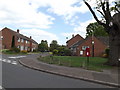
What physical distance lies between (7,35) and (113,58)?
149 feet

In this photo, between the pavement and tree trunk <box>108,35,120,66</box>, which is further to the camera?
tree trunk <box>108,35,120,66</box>

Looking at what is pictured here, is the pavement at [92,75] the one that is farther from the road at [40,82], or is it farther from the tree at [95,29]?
the tree at [95,29]

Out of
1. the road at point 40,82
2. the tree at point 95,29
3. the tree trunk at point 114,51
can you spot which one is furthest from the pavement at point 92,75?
the tree at point 95,29

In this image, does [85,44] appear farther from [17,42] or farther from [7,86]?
[7,86]

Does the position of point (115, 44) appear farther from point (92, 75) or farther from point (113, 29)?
point (92, 75)

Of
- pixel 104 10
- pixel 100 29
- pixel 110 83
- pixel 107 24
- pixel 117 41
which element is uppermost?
pixel 100 29

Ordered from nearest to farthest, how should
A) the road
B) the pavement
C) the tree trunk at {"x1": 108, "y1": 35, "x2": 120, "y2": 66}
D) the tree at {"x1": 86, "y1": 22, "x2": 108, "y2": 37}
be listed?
the road, the pavement, the tree trunk at {"x1": 108, "y1": 35, "x2": 120, "y2": 66}, the tree at {"x1": 86, "y1": 22, "x2": 108, "y2": 37}

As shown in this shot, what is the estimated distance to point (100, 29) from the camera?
67.5 meters

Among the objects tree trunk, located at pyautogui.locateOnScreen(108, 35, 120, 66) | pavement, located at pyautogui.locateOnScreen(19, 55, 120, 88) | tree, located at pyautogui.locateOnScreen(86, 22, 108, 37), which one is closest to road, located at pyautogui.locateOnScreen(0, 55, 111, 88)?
pavement, located at pyautogui.locateOnScreen(19, 55, 120, 88)

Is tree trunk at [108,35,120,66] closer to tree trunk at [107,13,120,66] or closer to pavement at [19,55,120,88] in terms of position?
tree trunk at [107,13,120,66]

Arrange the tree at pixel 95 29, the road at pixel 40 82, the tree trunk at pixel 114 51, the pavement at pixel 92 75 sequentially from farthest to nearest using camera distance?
1. the tree at pixel 95 29
2. the tree trunk at pixel 114 51
3. the pavement at pixel 92 75
4. the road at pixel 40 82

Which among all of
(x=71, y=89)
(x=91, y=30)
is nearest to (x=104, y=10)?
(x=71, y=89)

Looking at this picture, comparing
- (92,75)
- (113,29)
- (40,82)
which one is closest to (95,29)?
(113,29)

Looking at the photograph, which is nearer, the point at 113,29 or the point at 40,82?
the point at 40,82
